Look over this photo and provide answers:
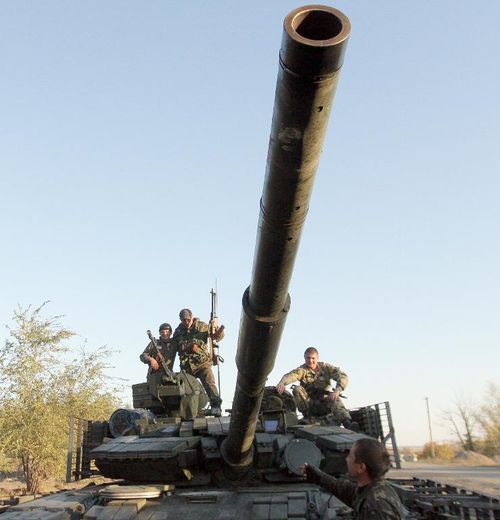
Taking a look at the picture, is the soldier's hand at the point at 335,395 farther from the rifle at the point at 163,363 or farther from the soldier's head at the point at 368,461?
the soldier's head at the point at 368,461

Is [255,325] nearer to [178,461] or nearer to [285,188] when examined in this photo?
[285,188]

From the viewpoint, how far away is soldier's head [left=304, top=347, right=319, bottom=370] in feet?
35.4

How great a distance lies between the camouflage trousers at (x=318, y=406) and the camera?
10.5m

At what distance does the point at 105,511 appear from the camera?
6.68m

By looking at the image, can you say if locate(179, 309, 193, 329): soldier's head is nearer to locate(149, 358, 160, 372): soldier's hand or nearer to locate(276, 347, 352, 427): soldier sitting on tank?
locate(149, 358, 160, 372): soldier's hand

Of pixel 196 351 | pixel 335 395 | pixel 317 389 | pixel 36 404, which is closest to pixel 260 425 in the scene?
pixel 335 395

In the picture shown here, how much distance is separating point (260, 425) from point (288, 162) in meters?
6.16

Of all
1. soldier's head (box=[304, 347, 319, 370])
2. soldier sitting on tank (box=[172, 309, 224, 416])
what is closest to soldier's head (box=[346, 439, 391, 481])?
soldier's head (box=[304, 347, 319, 370])

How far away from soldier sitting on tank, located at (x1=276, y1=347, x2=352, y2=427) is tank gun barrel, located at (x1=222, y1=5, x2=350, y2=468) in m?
5.68

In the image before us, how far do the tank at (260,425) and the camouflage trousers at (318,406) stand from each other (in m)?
0.39

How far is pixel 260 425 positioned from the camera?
8.57 m

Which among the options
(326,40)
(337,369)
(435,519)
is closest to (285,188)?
(326,40)

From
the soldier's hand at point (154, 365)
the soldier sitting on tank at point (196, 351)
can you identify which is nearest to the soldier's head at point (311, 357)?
the soldier sitting on tank at point (196, 351)

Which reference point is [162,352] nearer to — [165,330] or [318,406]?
[165,330]
